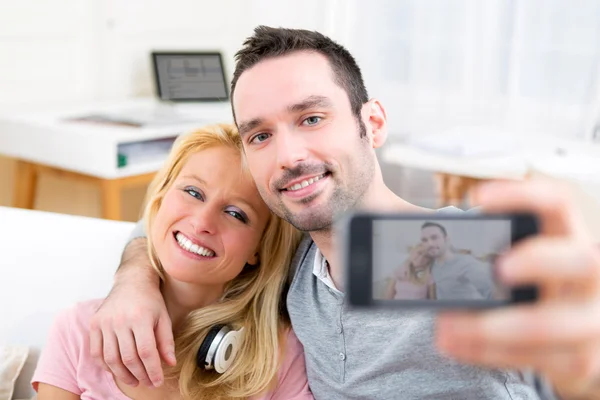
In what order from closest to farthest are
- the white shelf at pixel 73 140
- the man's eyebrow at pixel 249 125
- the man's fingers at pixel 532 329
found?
the man's fingers at pixel 532 329 < the man's eyebrow at pixel 249 125 < the white shelf at pixel 73 140

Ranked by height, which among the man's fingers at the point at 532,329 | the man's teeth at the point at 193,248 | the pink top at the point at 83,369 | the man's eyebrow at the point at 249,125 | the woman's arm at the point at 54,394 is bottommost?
the woman's arm at the point at 54,394

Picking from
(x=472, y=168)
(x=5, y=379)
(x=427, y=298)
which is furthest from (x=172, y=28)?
(x=427, y=298)

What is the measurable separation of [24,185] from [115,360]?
2.03 metres

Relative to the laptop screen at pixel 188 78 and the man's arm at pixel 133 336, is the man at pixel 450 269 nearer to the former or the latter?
the man's arm at pixel 133 336

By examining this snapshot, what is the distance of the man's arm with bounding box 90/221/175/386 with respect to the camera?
3.89 ft

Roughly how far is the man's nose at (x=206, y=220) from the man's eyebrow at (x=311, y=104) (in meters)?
0.22

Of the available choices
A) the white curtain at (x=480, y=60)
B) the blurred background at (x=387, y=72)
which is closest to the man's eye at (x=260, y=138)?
the blurred background at (x=387, y=72)

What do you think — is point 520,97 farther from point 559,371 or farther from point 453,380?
point 559,371

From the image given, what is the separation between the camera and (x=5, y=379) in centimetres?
144

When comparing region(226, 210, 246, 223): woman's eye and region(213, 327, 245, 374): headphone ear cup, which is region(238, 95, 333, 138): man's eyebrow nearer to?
region(226, 210, 246, 223): woman's eye

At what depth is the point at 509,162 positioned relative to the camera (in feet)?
8.04

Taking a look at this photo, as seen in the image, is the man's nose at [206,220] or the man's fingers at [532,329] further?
the man's nose at [206,220]

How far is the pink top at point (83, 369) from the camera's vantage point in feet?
4.25

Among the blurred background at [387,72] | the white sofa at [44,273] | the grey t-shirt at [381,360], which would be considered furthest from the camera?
the blurred background at [387,72]
